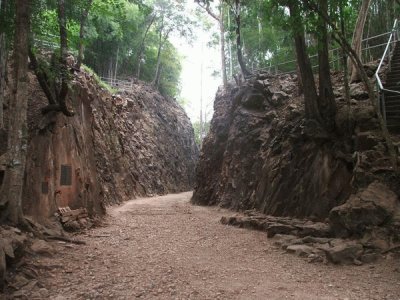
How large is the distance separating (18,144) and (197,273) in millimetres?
3891

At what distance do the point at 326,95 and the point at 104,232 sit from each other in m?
6.90

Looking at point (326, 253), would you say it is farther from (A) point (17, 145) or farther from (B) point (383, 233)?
(A) point (17, 145)

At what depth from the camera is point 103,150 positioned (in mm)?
16547

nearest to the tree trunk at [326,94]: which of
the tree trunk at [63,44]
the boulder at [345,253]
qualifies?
the boulder at [345,253]

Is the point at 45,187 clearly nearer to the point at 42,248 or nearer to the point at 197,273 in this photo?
the point at 42,248

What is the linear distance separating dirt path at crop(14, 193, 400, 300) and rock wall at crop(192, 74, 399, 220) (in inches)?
86.6

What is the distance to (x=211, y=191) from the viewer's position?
1700 cm

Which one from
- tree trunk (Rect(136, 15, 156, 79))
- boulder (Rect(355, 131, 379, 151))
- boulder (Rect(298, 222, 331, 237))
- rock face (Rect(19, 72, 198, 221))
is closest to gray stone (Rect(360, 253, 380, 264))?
boulder (Rect(298, 222, 331, 237))

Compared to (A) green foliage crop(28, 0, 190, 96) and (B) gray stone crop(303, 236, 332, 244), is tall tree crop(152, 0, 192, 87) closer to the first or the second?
(A) green foliage crop(28, 0, 190, 96)

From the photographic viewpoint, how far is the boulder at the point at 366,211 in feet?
21.2

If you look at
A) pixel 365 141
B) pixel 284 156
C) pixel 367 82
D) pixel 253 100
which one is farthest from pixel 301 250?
pixel 253 100

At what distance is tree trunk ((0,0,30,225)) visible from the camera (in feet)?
20.1

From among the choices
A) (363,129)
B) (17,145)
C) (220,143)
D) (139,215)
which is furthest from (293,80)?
(17,145)

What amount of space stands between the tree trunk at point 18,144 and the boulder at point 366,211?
607 centimetres
